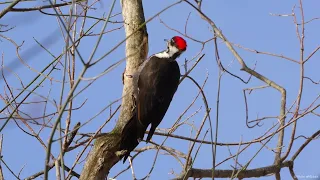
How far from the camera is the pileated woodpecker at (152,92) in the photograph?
115 inches

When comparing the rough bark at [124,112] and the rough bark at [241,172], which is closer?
the rough bark at [124,112]

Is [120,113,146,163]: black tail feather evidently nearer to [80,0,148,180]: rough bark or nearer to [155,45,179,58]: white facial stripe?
[80,0,148,180]: rough bark

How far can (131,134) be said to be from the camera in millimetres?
2887

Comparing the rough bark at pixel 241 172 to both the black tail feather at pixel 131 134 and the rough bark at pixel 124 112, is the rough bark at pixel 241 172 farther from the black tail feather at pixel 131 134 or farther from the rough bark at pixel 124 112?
the rough bark at pixel 124 112

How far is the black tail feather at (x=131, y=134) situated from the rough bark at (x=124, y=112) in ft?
0.12

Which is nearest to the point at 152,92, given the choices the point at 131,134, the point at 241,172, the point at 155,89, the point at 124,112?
the point at 155,89

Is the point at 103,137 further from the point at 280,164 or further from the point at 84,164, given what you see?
the point at 280,164

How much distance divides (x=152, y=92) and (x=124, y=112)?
8.7 inches

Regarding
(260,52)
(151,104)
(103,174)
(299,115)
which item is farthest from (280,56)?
(103,174)

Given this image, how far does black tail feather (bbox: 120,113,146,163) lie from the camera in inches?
113

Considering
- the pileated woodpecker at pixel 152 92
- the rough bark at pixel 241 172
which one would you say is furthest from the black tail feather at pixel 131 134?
the rough bark at pixel 241 172

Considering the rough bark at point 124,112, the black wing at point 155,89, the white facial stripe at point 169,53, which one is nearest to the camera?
the rough bark at point 124,112

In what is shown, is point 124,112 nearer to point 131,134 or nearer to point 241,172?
point 131,134

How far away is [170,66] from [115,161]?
719 millimetres
